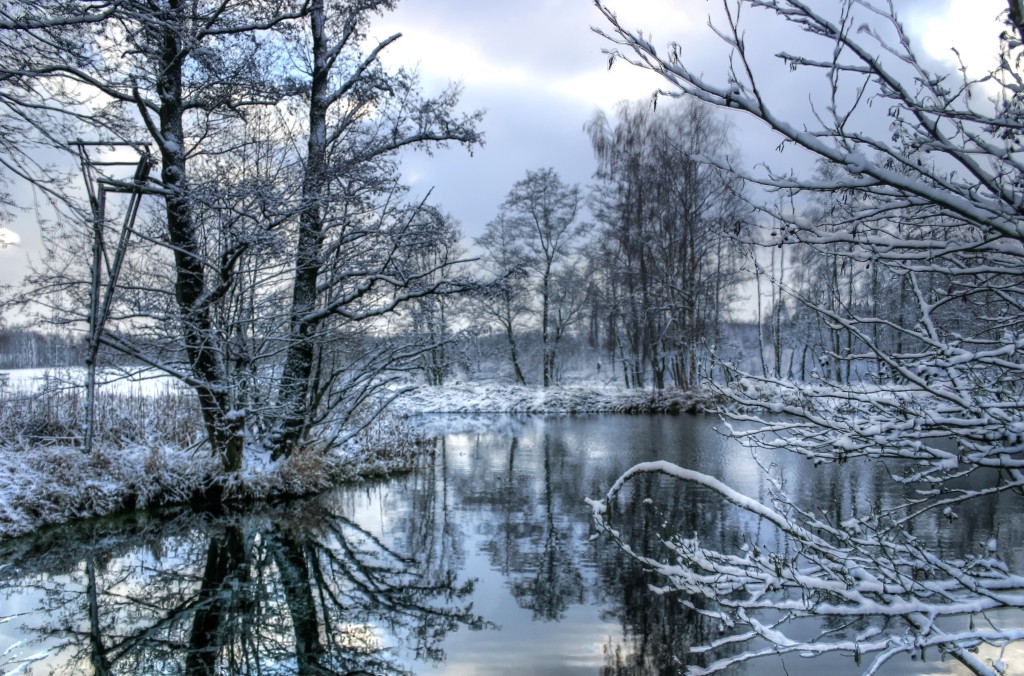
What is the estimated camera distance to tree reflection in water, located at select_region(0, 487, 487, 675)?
17.5ft

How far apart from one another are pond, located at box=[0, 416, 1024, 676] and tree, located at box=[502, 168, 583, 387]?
2387 cm

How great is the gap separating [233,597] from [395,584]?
4.80ft

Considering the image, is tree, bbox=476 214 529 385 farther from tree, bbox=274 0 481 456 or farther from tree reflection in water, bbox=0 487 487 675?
tree reflection in water, bbox=0 487 487 675

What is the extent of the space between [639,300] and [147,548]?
2274cm

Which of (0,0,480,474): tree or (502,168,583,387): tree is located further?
(502,168,583,387): tree

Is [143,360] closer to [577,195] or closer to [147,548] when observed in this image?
[147,548]

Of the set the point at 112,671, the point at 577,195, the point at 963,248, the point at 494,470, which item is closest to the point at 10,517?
the point at 112,671

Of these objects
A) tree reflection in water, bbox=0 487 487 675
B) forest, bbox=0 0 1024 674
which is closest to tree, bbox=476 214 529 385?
forest, bbox=0 0 1024 674

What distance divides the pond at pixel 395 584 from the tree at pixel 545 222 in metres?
23.9

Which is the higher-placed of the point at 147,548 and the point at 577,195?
the point at 577,195

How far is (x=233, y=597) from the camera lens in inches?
259

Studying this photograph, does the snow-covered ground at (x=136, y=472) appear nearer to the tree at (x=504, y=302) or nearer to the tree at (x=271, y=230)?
the tree at (x=271, y=230)

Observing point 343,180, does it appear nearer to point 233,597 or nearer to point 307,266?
point 307,266

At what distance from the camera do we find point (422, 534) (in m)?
8.95
